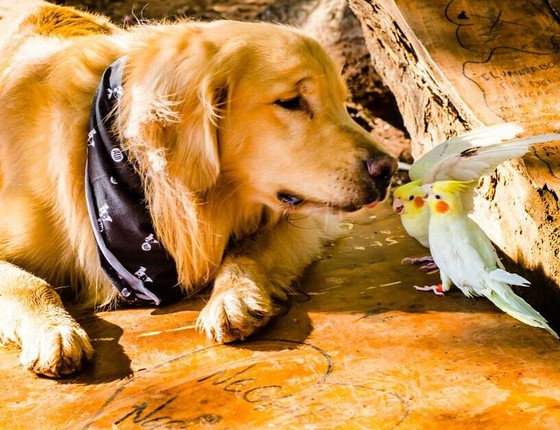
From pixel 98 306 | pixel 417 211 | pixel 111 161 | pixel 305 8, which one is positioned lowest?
pixel 98 306

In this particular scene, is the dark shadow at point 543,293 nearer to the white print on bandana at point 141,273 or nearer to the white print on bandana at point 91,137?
the white print on bandana at point 141,273

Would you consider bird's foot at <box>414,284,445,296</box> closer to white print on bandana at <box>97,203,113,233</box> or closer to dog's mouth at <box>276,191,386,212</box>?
dog's mouth at <box>276,191,386,212</box>

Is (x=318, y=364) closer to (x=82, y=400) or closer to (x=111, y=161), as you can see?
(x=82, y=400)

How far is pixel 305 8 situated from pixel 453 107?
3.46m

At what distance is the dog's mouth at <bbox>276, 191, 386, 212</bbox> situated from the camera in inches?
112

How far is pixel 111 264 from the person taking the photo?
307 cm

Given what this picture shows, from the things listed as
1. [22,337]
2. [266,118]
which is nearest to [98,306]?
[22,337]

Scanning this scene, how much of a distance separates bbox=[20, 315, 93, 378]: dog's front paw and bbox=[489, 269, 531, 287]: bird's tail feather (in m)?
1.36

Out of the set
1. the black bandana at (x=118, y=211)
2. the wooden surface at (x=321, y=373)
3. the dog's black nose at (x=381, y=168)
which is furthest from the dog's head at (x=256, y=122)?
the wooden surface at (x=321, y=373)

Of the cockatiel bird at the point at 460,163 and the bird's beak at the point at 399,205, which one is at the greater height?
the cockatiel bird at the point at 460,163

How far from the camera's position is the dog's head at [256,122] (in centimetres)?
283

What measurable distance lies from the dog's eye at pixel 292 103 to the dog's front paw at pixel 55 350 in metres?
1.04

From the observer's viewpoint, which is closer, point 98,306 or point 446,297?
point 446,297

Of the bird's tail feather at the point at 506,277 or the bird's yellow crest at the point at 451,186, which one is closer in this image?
the bird's tail feather at the point at 506,277
